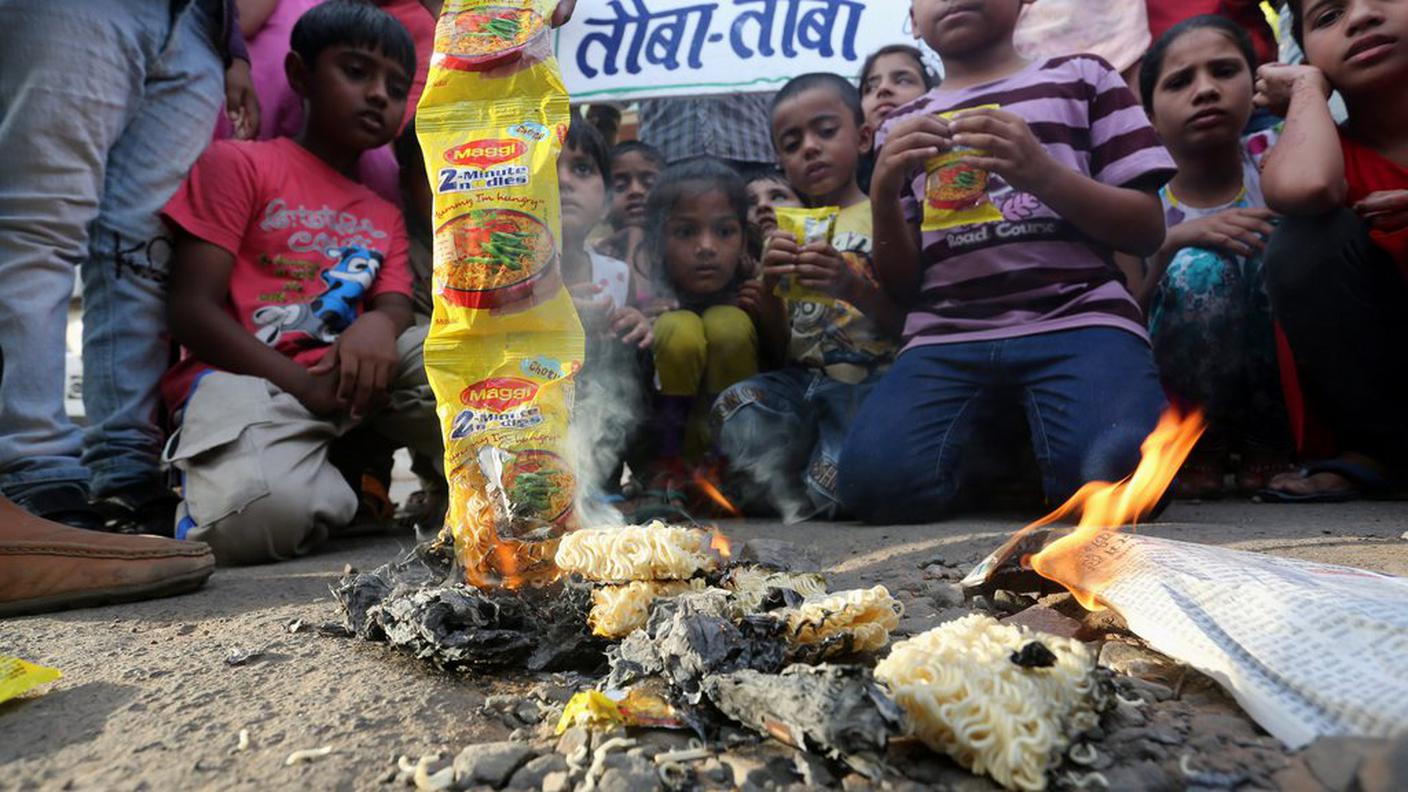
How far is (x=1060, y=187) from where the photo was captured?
2922mm

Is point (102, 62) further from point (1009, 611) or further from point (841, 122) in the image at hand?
point (1009, 611)

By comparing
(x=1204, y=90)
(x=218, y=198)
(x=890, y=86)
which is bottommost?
(x=218, y=198)

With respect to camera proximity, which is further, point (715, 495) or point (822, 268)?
point (715, 495)

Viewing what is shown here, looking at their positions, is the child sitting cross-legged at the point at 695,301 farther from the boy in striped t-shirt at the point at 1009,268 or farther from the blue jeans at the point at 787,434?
the boy in striped t-shirt at the point at 1009,268

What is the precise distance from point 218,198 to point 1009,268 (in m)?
2.79

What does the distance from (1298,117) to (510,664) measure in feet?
10.1

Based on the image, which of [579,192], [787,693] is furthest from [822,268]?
[787,693]

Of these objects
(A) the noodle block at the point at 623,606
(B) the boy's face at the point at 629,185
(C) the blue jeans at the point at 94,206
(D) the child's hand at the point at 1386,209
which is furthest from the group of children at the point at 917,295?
(A) the noodle block at the point at 623,606

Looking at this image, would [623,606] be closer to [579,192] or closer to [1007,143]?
[1007,143]

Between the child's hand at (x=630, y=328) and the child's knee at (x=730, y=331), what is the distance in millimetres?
287

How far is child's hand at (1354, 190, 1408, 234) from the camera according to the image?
2.81m

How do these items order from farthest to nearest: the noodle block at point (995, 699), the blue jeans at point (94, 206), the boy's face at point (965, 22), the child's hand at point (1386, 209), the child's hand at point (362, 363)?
the boy's face at point (965, 22)
the child's hand at point (362, 363)
the child's hand at point (1386, 209)
the blue jeans at point (94, 206)
the noodle block at point (995, 699)

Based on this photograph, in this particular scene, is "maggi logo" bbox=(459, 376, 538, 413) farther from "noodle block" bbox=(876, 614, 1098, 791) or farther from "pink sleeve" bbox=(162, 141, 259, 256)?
"pink sleeve" bbox=(162, 141, 259, 256)

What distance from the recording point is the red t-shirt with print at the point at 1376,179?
2852 mm
